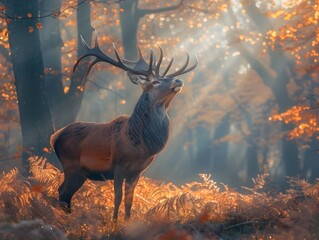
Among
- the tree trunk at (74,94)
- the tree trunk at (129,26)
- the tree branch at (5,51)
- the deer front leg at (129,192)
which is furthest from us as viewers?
the tree trunk at (129,26)

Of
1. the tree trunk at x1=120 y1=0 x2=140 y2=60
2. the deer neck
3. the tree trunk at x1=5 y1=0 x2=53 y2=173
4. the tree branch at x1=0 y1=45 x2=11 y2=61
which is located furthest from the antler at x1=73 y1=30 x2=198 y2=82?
the tree branch at x1=0 y1=45 x2=11 y2=61

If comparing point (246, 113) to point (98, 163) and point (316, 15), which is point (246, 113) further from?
point (98, 163)

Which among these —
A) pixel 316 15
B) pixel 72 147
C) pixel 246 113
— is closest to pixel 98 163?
pixel 72 147

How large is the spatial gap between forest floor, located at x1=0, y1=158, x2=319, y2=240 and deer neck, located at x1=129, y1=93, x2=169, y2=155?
0.87 meters

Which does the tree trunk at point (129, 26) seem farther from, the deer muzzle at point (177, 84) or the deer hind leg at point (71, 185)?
the deer muzzle at point (177, 84)

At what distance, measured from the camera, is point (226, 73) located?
→ 4025 centimetres

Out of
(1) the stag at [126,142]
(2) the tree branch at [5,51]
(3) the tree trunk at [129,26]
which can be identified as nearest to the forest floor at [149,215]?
(1) the stag at [126,142]

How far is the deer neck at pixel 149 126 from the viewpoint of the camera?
8.00 m

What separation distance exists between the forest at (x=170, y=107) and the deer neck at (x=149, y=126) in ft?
1.21

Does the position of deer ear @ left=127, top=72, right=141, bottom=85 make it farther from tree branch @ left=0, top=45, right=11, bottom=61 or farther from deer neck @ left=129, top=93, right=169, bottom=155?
tree branch @ left=0, top=45, right=11, bottom=61

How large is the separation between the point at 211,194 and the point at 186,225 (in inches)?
105

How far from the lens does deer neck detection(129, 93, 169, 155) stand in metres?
8.00

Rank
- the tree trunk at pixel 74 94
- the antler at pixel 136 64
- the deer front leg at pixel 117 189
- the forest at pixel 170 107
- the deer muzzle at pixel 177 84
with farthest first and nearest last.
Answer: the tree trunk at pixel 74 94 < the antler at pixel 136 64 < the deer front leg at pixel 117 189 < the deer muzzle at pixel 177 84 < the forest at pixel 170 107

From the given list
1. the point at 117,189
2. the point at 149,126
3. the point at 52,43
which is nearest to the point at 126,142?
the point at 149,126
